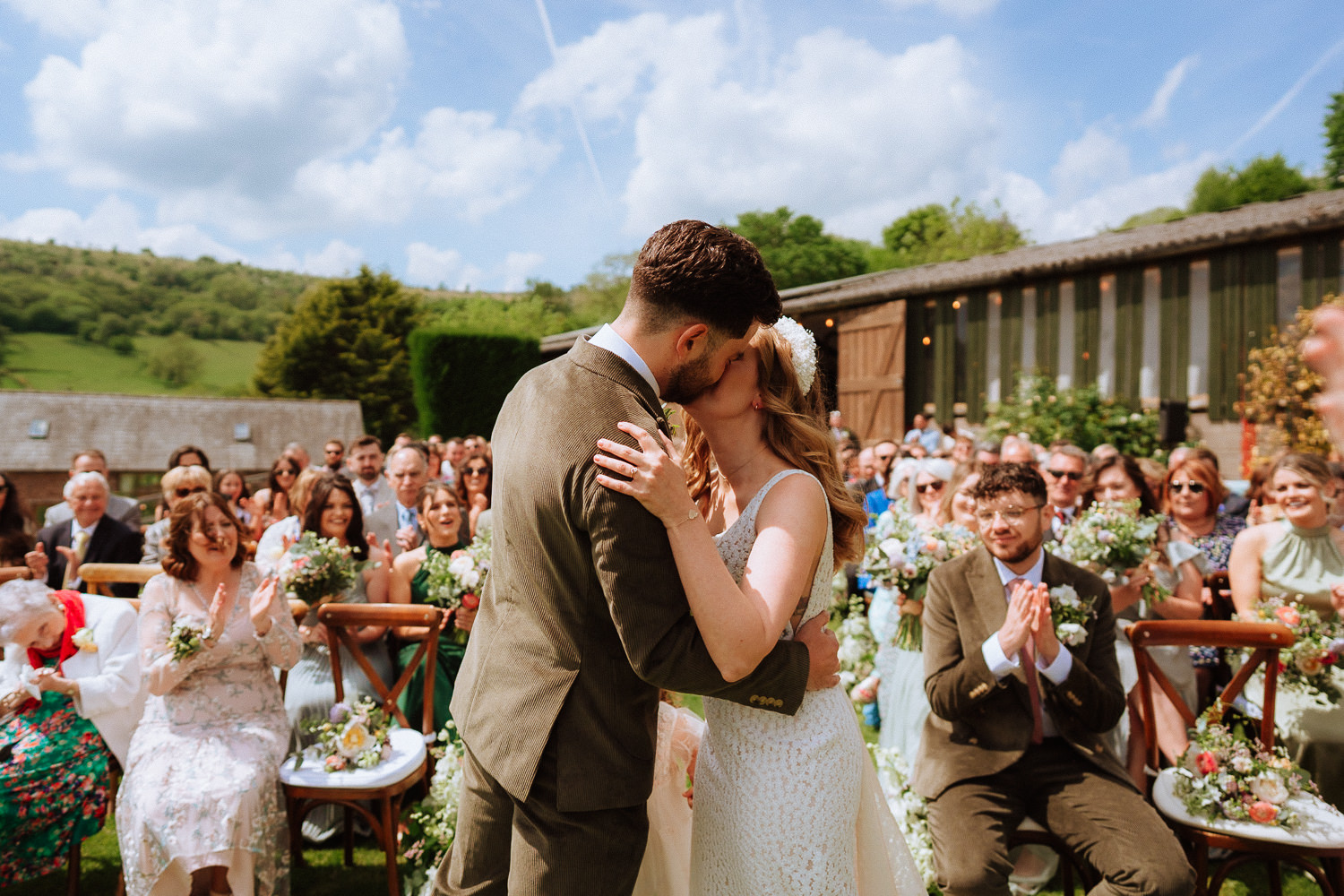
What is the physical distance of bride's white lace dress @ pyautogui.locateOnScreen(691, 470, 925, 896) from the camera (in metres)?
2.11

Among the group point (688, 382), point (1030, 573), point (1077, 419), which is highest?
point (1077, 419)

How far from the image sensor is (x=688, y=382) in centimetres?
200

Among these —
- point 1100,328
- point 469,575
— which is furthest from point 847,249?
point 469,575

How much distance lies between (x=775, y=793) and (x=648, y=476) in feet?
3.38

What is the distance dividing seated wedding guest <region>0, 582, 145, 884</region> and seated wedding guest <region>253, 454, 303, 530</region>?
12.7ft

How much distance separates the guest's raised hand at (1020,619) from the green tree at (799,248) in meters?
49.3

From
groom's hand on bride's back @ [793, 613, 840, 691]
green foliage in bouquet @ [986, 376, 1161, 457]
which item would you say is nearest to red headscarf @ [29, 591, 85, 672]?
groom's hand on bride's back @ [793, 613, 840, 691]

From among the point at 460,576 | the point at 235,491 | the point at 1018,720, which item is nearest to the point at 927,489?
the point at 1018,720

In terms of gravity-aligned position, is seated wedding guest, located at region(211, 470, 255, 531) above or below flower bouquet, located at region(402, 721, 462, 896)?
above

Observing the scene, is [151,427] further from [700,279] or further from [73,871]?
[700,279]

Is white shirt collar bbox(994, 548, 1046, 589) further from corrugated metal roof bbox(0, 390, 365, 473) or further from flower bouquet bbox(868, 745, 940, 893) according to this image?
corrugated metal roof bbox(0, 390, 365, 473)

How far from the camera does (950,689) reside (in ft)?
10.6

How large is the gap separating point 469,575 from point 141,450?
22226 millimetres

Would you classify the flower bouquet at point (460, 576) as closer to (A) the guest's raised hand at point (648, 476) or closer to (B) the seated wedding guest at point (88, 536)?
(A) the guest's raised hand at point (648, 476)
